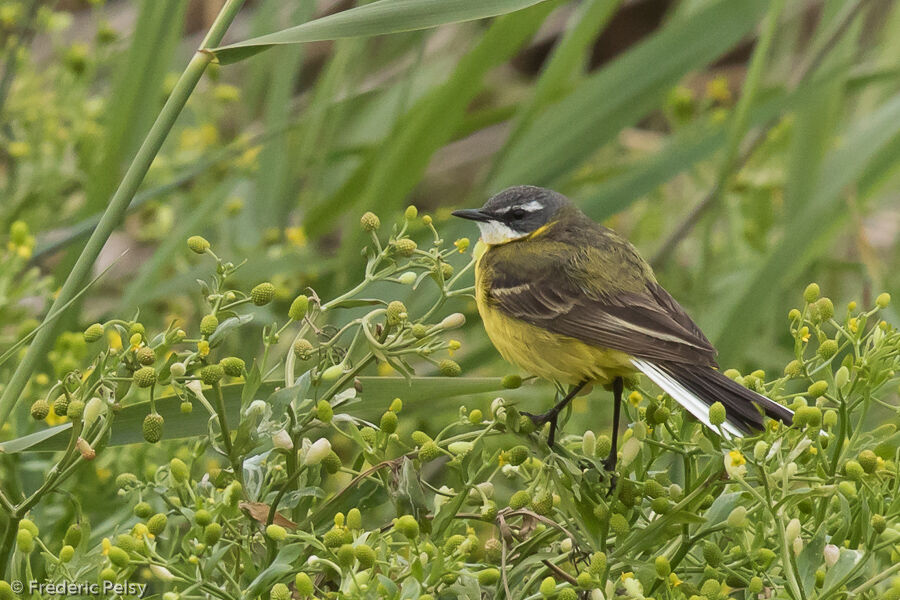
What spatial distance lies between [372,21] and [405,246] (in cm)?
44

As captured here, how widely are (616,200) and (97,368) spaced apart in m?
2.10

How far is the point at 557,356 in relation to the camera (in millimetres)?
2561

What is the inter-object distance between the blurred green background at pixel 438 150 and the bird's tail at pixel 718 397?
33.9 inches

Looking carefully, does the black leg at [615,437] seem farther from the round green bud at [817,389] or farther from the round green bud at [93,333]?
the round green bud at [93,333]

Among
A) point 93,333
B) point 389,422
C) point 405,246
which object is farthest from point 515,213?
point 93,333

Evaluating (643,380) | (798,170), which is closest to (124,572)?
(643,380)

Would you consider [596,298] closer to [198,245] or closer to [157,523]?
[198,245]

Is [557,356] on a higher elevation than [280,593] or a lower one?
lower

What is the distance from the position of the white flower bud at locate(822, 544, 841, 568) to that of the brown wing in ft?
2.58

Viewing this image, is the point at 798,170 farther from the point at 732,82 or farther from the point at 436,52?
the point at 732,82

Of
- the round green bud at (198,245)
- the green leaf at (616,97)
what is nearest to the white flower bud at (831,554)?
the round green bud at (198,245)

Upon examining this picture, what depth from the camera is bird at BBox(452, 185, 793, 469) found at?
238 cm

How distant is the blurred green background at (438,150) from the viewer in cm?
326

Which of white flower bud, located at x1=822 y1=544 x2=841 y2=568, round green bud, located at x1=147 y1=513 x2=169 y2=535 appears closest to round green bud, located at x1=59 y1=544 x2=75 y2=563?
round green bud, located at x1=147 y1=513 x2=169 y2=535
